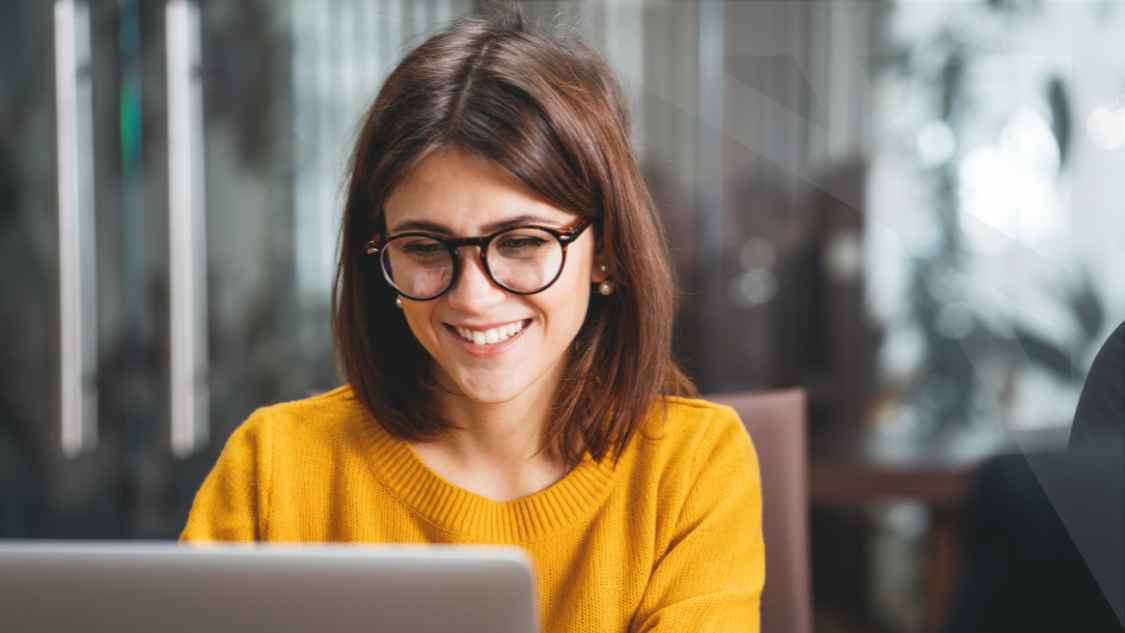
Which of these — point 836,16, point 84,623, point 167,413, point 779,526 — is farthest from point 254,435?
point 836,16

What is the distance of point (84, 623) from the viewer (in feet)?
1.71

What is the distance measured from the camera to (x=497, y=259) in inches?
32.9

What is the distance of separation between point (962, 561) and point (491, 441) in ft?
2.12

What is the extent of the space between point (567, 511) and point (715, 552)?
18 centimetres

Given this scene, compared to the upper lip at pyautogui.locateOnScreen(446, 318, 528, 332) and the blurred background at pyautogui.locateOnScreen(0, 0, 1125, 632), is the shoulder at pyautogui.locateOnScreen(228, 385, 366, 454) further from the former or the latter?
the blurred background at pyautogui.locateOnScreen(0, 0, 1125, 632)

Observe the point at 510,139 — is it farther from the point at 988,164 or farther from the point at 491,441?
the point at 988,164

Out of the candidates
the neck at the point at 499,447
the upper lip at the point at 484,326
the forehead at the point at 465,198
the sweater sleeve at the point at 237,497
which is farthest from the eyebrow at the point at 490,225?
the sweater sleeve at the point at 237,497

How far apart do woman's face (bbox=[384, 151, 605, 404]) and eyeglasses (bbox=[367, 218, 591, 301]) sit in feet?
0.03

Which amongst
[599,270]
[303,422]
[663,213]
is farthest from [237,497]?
[663,213]

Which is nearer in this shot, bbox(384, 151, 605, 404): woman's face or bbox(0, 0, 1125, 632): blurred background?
bbox(384, 151, 605, 404): woman's face

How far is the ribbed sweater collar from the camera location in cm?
93
